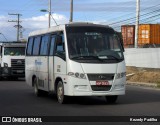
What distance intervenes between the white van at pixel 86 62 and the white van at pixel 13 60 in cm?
1721

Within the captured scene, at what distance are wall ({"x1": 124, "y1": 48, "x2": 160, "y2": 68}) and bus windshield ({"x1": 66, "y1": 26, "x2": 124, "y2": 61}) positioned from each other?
27339 mm

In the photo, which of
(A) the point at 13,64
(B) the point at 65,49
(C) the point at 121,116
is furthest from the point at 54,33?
(A) the point at 13,64

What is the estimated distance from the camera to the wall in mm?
44750

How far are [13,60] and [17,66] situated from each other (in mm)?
555

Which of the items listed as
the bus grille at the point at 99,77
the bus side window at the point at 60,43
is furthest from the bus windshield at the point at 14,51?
the bus grille at the point at 99,77

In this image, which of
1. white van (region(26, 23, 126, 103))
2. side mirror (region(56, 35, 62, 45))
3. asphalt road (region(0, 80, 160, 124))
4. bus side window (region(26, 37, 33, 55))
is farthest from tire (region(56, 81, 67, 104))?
bus side window (region(26, 37, 33, 55))

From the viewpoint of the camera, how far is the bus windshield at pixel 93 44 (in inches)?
655

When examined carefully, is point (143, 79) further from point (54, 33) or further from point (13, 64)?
point (54, 33)

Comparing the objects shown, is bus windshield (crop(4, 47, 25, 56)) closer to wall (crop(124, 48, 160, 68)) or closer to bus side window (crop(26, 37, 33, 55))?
bus side window (crop(26, 37, 33, 55))

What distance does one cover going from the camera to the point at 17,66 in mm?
35375

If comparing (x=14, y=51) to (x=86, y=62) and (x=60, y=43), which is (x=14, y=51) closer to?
(x=60, y=43)

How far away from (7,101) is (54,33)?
125 inches

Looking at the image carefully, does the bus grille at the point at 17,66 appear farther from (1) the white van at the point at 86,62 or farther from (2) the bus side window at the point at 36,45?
(1) the white van at the point at 86,62

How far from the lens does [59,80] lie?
17453mm
